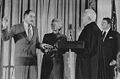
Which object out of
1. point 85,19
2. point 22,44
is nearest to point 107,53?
point 85,19

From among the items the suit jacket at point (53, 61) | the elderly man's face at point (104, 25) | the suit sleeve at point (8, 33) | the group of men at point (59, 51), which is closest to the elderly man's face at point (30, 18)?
the group of men at point (59, 51)

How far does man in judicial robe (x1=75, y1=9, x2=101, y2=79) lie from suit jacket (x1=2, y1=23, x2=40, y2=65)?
Answer: 2.63ft

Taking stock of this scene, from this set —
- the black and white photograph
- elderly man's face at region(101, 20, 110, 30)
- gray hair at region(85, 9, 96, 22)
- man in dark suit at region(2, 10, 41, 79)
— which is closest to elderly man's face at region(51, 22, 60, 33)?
the black and white photograph

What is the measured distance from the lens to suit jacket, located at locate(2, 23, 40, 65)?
223 inches

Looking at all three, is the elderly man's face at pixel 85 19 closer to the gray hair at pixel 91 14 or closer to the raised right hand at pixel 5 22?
the gray hair at pixel 91 14

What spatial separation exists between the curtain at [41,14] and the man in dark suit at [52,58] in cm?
11

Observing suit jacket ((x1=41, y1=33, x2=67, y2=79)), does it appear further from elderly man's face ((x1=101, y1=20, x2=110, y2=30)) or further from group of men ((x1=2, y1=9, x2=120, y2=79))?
elderly man's face ((x1=101, y1=20, x2=110, y2=30))

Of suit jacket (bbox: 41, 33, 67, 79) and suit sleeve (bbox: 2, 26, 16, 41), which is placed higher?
suit sleeve (bbox: 2, 26, 16, 41)

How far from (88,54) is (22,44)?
1186mm

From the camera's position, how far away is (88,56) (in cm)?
562

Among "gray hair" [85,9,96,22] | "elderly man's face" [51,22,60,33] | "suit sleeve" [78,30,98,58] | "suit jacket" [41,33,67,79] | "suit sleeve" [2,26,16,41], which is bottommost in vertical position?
"suit jacket" [41,33,67,79]

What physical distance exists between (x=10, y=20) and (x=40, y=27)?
56 centimetres

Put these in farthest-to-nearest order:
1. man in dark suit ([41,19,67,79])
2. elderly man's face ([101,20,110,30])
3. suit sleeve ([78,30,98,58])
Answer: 1. elderly man's face ([101,20,110,30])
2. man in dark suit ([41,19,67,79])
3. suit sleeve ([78,30,98,58])

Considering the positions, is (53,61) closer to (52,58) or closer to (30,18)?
(52,58)
